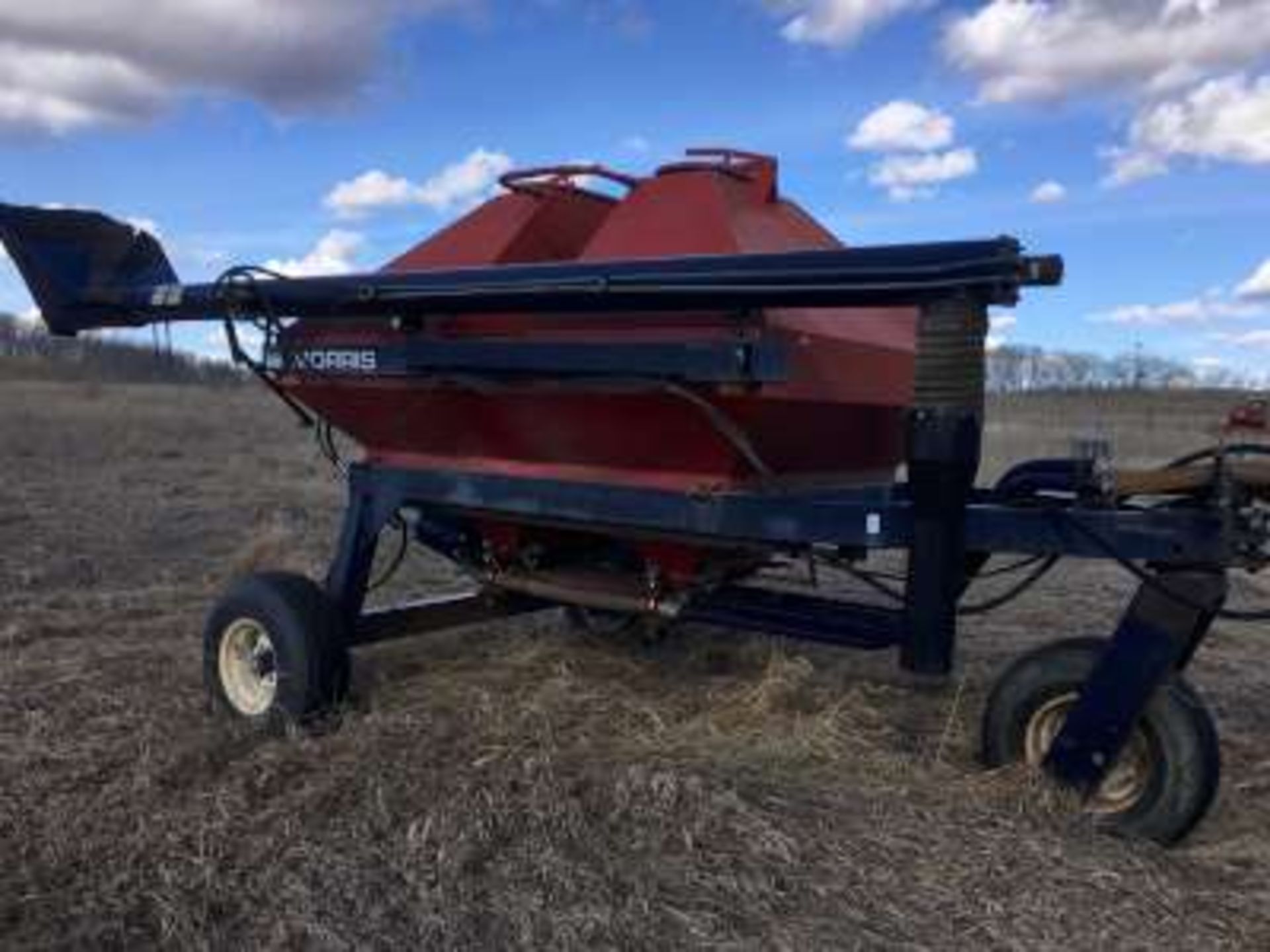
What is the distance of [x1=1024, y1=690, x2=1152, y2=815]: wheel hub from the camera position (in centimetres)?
480

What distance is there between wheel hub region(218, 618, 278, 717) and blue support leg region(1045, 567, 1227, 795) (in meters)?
3.20

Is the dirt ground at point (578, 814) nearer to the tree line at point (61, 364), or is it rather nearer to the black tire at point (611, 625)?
the black tire at point (611, 625)

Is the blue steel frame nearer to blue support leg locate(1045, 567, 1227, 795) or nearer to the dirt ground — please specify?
blue support leg locate(1045, 567, 1227, 795)

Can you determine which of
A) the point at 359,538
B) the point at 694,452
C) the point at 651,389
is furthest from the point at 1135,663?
the point at 359,538

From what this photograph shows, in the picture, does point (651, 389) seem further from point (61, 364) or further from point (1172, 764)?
point (61, 364)

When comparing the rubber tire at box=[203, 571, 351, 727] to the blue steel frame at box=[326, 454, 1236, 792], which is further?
the rubber tire at box=[203, 571, 351, 727]

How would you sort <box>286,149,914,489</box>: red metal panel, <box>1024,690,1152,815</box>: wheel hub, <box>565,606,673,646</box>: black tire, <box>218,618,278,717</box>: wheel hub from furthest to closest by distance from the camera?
<box>565,606,673,646</box>: black tire → <box>218,618,278,717</box>: wheel hub → <box>286,149,914,489</box>: red metal panel → <box>1024,690,1152,815</box>: wheel hub

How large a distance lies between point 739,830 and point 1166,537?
5.27ft

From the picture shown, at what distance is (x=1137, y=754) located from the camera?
15.9 ft

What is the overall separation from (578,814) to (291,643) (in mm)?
2128

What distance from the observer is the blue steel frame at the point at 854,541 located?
4.74 m

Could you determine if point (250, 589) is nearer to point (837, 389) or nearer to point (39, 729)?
point (39, 729)

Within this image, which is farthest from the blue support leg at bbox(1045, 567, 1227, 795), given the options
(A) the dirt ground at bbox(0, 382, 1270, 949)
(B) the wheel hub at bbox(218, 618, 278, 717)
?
(B) the wheel hub at bbox(218, 618, 278, 717)

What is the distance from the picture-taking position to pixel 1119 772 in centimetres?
487
